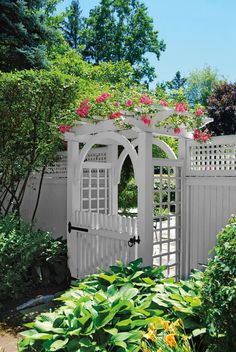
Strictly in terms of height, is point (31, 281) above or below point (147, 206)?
below

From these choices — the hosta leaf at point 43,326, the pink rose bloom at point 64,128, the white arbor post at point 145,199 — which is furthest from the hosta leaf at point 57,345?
the pink rose bloom at point 64,128

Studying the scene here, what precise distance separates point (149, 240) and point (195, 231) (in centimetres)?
87

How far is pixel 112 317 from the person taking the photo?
2600mm

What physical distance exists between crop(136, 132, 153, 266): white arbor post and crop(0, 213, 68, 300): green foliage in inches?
54.2

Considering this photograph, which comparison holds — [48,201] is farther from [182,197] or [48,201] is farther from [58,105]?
[182,197]

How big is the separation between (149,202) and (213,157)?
3.44 ft

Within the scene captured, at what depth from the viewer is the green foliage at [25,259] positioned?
438cm

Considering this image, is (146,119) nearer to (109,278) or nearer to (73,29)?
(109,278)

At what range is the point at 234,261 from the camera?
2.11m

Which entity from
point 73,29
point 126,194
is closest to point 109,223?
point 126,194

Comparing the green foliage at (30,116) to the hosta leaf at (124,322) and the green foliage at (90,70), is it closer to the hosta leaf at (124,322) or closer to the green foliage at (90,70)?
the hosta leaf at (124,322)

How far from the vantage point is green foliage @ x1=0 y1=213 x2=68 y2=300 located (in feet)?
14.4

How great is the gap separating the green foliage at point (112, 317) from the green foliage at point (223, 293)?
0.44 meters

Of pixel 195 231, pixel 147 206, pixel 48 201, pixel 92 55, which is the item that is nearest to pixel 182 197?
pixel 195 231
